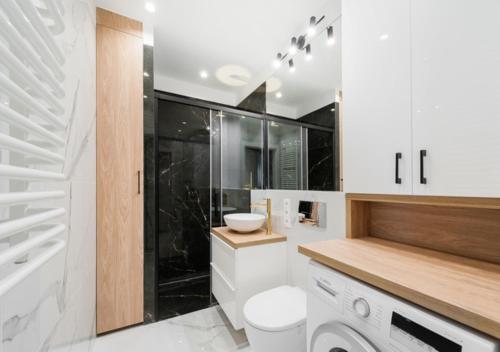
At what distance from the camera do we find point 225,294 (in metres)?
1.73

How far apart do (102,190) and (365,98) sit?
190 centimetres

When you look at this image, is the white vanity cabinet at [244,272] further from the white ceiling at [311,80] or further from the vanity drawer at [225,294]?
the white ceiling at [311,80]

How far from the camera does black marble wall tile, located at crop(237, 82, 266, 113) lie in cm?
240

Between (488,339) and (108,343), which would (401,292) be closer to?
(488,339)

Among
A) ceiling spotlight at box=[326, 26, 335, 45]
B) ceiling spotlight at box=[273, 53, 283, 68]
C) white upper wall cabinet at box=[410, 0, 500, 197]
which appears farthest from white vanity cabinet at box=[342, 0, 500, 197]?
ceiling spotlight at box=[273, 53, 283, 68]

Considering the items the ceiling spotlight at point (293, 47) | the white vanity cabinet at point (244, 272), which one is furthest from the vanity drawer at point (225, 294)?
the ceiling spotlight at point (293, 47)

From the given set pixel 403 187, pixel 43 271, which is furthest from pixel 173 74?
pixel 403 187

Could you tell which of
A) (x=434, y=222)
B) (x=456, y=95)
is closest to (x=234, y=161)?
(x=434, y=222)

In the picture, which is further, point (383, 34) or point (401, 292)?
point (383, 34)

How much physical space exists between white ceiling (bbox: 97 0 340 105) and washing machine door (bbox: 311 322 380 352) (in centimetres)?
186

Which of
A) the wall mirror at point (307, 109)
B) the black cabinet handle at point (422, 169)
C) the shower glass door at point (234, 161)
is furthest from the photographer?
the shower glass door at point (234, 161)

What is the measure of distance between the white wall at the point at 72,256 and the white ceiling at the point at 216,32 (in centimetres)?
54

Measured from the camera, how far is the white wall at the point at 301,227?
134cm

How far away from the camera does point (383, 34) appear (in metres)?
0.94
